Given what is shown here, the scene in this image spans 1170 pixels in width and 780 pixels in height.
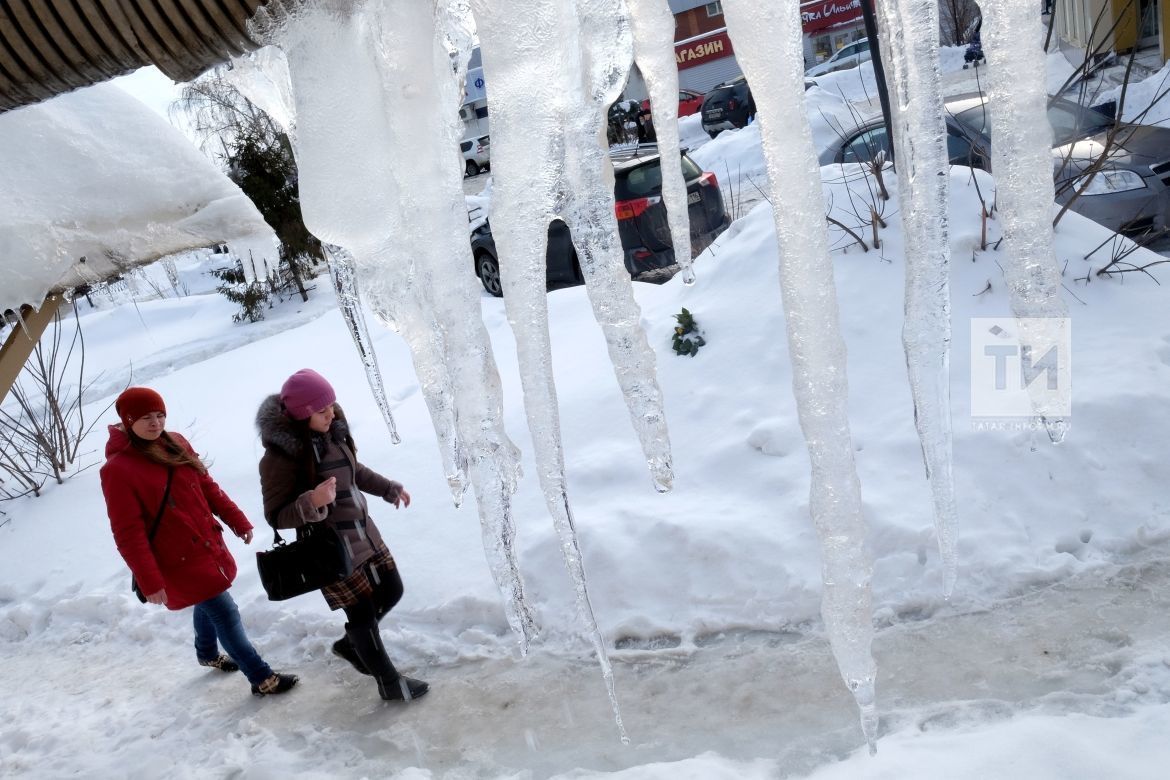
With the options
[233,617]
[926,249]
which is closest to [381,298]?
[926,249]

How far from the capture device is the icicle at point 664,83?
5.76ft

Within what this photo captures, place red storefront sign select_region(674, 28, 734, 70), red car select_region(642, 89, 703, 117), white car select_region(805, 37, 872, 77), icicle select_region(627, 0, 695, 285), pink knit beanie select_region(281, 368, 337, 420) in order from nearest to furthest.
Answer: icicle select_region(627, 0, 695, 285), pink knit beanie select_region(281, 368, 337, 420), white car select_region(805, 37, 872, 77), red car select_region(642, 89, 703, 117), red storefront sign select_region(674, 28, 734, 70)

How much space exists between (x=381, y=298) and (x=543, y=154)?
0.55 meters

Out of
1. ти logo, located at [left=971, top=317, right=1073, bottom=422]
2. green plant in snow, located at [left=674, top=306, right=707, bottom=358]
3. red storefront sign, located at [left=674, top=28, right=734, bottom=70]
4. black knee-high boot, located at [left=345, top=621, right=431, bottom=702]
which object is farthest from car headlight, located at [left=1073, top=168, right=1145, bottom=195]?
red storefront sign, located at [left=674, top=28, right=734, bottom=70]

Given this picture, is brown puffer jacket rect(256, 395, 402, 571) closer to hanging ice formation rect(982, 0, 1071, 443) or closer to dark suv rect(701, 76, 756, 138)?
hanging ice formation rect(982, 0, 1071, 443)

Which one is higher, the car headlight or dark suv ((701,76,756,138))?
dark suv ((701,76,756,138))

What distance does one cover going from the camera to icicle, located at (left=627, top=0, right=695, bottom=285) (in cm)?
175

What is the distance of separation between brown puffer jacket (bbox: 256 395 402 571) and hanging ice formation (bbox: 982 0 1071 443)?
9.11 feet

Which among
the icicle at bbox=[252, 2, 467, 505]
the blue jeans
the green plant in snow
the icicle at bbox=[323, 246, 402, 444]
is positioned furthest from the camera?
the green plant in snow

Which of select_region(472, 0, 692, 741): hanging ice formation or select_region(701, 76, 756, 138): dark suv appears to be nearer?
select_region(472, 0, 692, 741): hanging ice formation

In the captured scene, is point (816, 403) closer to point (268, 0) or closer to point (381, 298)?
point (381, 298)

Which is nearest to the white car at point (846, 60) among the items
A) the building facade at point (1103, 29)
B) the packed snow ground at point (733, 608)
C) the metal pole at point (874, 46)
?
the building facade at point (1103, 29)

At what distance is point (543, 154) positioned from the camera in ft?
4.44

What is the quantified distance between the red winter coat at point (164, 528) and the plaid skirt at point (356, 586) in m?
0.58
